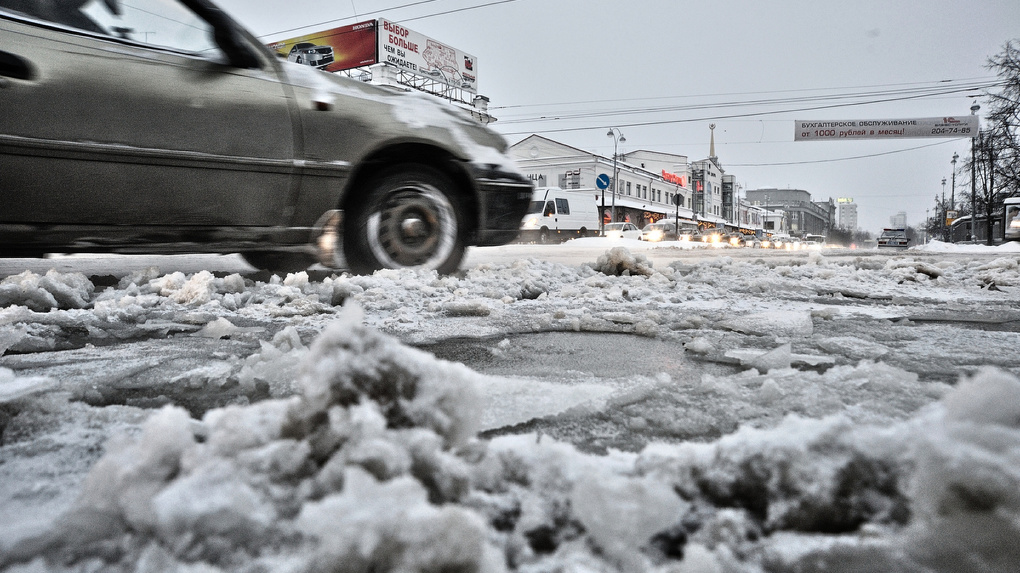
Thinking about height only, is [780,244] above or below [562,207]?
below

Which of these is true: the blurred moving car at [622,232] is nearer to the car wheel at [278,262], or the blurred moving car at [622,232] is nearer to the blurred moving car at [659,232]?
the blurred moving car at [659,232]

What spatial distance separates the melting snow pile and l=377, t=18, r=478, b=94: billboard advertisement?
41.7 metres

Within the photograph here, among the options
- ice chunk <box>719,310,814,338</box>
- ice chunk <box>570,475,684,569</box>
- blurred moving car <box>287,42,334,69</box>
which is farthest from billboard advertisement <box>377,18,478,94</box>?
ice chunk <box>570,475,684,569</box>

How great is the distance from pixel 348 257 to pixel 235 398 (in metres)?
2.43

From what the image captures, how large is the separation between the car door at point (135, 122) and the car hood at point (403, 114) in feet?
0.76

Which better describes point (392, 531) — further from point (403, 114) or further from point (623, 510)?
point (403, 114)

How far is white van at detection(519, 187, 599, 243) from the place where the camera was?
23391 millimetres

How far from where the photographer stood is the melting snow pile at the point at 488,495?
0.63m

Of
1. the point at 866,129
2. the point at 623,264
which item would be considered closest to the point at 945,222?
the point at 866,129

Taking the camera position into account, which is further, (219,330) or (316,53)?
(316,53)

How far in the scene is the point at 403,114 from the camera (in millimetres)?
3766

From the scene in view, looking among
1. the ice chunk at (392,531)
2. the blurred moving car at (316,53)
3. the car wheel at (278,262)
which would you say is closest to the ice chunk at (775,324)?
the ice chunk at (392,531)

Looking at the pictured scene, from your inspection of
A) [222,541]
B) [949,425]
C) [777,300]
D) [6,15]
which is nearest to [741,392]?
[949,425]

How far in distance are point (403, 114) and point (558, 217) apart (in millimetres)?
20736
